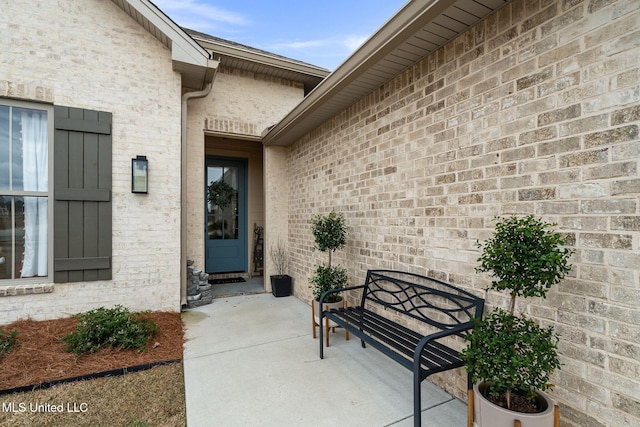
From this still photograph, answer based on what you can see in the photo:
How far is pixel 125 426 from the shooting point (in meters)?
2.13

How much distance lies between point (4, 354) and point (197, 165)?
339cm

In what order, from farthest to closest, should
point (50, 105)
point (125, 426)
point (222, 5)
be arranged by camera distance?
point (222, 5) < point (50, 105) < point (125, 426)

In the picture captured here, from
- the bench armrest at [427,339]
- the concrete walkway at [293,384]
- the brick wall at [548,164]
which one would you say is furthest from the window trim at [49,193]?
the bench armrest at [427,339]

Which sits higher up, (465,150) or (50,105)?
(50,105)

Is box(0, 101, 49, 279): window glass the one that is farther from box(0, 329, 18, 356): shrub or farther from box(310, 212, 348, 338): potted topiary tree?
box(310, 212, 348, 338): potted topiary tree

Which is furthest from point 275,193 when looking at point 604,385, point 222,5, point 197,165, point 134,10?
point 604,385

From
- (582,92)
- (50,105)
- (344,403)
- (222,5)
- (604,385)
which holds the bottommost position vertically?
(344,403)

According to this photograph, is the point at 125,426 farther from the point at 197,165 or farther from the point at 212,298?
the point at 197,165

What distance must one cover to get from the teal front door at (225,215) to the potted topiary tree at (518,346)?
6.17 meters

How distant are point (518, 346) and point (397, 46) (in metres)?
2.42

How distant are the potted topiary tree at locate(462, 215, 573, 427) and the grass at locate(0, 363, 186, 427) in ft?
6.82

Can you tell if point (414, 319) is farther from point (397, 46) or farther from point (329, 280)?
point (397, 46)

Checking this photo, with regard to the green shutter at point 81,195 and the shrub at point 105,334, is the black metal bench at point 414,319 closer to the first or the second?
the shrub at point 105,334

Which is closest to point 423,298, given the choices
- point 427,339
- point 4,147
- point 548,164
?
point 427,339
